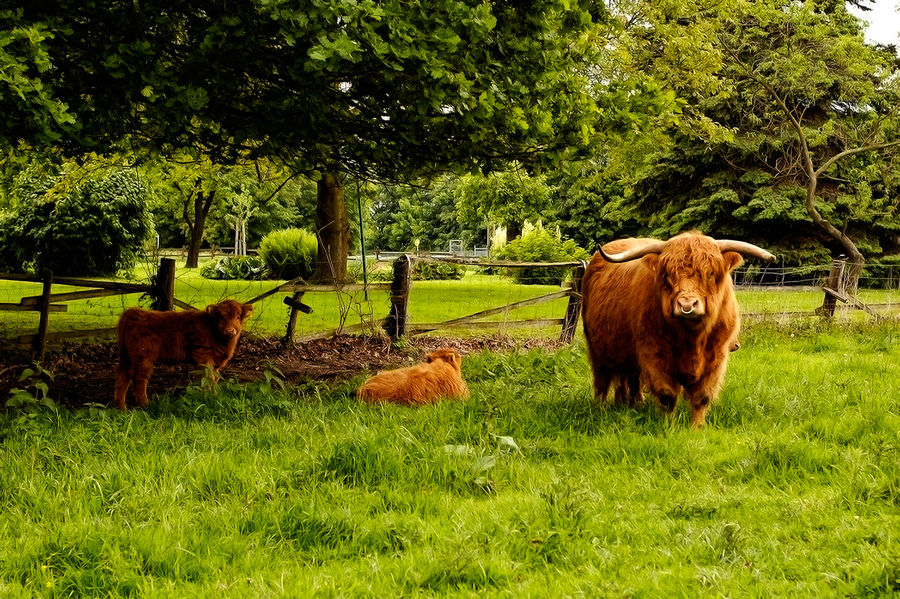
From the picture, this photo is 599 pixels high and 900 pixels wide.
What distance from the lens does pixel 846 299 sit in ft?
41.9

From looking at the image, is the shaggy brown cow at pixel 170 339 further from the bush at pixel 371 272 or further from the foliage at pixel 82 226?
the foliage at pixel 82 226

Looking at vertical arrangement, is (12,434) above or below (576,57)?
below

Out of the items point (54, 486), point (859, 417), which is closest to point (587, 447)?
point (859, 417)

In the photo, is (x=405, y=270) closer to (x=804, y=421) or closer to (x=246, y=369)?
(x=246, y=369)

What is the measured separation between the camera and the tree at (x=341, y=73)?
185 inches

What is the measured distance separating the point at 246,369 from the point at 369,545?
578cm

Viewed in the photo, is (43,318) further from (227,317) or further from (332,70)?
(332,70)

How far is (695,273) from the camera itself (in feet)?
16.8

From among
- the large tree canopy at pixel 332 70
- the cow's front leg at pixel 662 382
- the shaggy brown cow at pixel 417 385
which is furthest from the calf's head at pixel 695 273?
the shaggy brown cow at pixel 417 385

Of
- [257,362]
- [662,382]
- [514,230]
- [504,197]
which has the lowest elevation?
[257,362]

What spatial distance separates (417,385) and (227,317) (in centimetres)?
227

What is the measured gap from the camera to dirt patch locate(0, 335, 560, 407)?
24.7 ft

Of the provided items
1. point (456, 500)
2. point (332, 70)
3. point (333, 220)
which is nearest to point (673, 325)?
point (456, 500)

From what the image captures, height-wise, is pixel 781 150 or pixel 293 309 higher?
pixel 781 150
